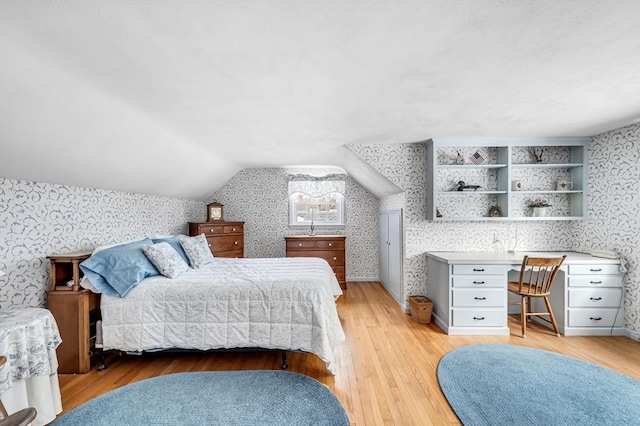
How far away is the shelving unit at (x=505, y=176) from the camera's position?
3.53 meters

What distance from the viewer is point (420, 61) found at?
170 cm

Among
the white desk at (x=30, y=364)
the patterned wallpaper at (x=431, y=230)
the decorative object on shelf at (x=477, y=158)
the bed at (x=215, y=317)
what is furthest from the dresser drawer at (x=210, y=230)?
the decorative object on shelf at (x=477, y=158)

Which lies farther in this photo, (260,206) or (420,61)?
(260,206)

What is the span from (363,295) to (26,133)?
14.1 ft

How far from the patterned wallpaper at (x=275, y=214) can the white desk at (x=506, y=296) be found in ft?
7.89

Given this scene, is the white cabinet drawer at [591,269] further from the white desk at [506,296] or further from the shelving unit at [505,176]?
the shelving unit at [505,176]

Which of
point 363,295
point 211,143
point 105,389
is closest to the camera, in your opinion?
point 105,389

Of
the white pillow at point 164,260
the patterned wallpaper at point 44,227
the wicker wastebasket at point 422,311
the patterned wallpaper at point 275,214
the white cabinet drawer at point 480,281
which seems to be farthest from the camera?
the patterned wallpaper at point 275,214

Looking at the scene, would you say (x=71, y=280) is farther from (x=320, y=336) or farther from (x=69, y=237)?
(x=320, y=336)

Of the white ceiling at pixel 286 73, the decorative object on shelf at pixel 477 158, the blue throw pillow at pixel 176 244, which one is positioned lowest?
the blue throw pillow at pixel 176 244

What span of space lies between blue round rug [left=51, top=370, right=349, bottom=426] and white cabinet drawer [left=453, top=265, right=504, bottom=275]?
194cm

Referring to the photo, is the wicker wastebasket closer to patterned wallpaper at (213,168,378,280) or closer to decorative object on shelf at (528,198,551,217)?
decorative object on shelf at (528,198,551,217)

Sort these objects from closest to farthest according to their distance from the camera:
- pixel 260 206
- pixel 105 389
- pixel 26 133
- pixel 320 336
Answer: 1. pixel 26 133
2. pixel 105 389
3. pixel 320 336
4. pixel 260 206

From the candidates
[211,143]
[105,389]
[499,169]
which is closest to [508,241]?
[499,169]
